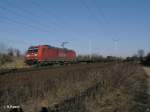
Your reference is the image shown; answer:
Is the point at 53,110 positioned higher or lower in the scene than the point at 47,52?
lower

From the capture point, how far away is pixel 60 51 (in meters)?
45.2

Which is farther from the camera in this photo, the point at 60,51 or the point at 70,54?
the point at 70,54

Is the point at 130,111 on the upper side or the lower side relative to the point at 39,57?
lower

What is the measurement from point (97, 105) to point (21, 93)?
3350mm

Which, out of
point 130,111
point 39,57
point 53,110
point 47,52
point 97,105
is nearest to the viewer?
point 53,110

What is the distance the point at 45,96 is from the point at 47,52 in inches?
1146

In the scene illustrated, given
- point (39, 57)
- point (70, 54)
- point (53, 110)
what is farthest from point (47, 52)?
point (53, 110)

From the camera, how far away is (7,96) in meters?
8.90

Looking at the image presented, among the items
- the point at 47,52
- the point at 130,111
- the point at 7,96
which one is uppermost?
the point at 47,52

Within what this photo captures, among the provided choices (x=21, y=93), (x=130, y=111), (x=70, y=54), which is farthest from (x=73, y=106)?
(x=70, y=54)

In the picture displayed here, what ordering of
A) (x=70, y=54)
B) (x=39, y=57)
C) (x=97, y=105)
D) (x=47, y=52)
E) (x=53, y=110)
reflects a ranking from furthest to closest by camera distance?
(x=70, y=54), (x=47, y=52), (x=39, y=57), (x=97, y=105), (x=53, y=110)

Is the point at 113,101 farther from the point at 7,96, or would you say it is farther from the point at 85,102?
the point at 7,96

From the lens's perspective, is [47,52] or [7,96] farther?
[47,52]

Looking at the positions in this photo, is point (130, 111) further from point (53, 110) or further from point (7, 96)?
point (7, 96)
